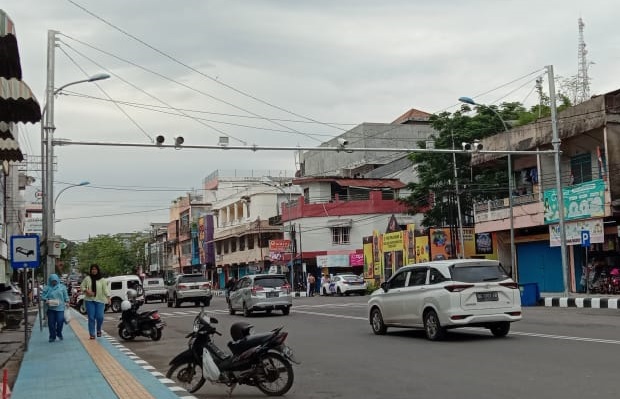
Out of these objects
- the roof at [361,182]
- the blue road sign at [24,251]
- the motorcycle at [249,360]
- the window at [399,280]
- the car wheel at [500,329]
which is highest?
the roof at [361,182]

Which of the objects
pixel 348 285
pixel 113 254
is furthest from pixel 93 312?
pixel 113 254

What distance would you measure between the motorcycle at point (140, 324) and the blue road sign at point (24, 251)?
125 inches

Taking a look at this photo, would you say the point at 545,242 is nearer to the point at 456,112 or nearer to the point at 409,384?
the point at 456,112

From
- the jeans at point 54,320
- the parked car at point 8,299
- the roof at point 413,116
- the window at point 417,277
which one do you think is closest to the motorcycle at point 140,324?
the jeans at point 54,320

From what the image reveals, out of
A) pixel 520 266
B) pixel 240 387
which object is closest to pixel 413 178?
pixel 520 266

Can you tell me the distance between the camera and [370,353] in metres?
14.1

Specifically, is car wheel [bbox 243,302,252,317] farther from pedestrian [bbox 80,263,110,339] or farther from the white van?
the white van

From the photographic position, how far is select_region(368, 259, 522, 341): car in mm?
15258

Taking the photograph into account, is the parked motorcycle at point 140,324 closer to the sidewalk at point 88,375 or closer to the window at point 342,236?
the sidewalk at point 88,375

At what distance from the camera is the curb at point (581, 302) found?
25.8 metres

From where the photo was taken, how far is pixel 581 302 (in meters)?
27.5

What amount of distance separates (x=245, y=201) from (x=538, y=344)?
65996 mm

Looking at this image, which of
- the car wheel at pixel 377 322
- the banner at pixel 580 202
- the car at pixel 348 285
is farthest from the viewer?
the car at pixel 348 285

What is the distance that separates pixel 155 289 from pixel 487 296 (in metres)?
38.0
